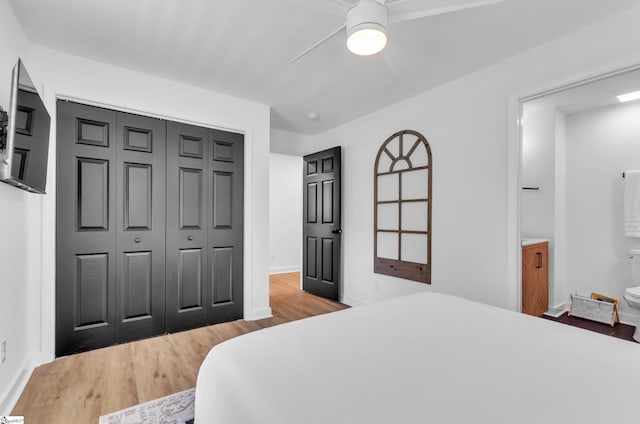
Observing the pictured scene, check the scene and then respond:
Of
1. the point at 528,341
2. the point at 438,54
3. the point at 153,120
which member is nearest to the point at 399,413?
the point at 528,341

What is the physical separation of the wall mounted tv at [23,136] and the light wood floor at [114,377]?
130 centimetres

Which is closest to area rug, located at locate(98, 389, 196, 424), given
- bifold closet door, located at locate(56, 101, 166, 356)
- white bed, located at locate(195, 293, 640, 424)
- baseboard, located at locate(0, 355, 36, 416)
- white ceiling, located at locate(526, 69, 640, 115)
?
baseboard, located at locate(0, 355, 36, 416)

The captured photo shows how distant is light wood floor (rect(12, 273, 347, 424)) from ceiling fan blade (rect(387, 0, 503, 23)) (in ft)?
8.38

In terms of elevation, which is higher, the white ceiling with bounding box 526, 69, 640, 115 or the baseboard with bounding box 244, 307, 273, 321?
the white ceiling with bounding box 526, 69, 640, 115

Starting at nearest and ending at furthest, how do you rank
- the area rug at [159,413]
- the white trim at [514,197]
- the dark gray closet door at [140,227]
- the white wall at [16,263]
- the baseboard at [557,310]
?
1. the area rug at [159,413]
2. the white wall at [16,263]
3. the white trim at [514,197]
4. the dark gray closet door at [140,227]
5. the baseboard at [557,310]

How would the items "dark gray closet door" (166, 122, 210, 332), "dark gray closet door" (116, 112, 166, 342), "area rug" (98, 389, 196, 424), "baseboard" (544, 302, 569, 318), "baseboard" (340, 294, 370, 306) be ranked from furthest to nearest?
1. "baseboard" (340, 294, 370, 306)
2. "baseboard" (544, 302, 569, 318)
3. "dark gray closet door" (166, 122, 210, 332)
4. "dark gray closet door" (116, 112, 166, 342)
5. "area rug" (98, 389, 196, 424)

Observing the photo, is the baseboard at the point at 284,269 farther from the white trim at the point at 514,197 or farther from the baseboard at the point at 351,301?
the white trim at the point at 514,197

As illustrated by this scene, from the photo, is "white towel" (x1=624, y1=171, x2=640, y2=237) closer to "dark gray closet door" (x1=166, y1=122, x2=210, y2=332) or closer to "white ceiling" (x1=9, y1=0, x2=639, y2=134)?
"white ceiling" (x1=9, y1=0, x2=639, y2=134)

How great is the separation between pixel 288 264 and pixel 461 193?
170 inches

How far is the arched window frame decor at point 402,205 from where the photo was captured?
10.2 ft

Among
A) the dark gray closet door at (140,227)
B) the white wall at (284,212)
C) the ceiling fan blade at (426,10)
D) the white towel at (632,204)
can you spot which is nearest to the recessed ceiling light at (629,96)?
the white towel at (632,204)

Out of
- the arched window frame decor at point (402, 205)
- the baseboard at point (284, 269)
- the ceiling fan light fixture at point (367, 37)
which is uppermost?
the ceiling fan light fixture at point (367, 37)

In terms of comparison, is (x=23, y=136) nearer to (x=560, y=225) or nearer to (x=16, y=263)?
(x=16, y=263)

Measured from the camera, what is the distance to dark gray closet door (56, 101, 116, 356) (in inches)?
95.7
